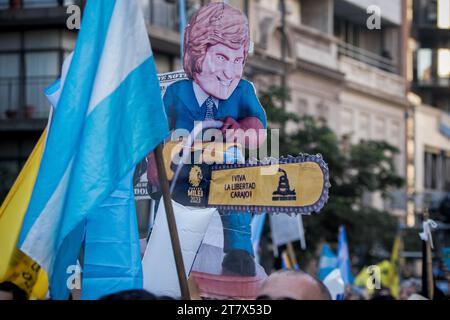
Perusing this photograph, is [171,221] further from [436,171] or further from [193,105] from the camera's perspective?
[436,171]

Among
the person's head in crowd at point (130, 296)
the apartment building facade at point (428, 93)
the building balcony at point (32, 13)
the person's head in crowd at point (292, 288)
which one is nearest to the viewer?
the person's head in crowd at point (130, 296)

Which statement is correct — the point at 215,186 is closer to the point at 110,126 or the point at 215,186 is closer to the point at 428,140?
the point at 110,126

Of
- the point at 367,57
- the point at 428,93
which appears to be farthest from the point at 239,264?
the point at 428,93

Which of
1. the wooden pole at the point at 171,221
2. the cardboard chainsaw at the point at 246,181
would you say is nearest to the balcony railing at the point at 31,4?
the cardboard chainsaw at the point at 246,181

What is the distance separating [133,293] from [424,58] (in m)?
51.8

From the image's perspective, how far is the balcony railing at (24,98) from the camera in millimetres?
33719

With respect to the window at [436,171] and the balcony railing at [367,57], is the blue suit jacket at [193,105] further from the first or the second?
the window at [436,171]

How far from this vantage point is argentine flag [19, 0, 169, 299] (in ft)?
21.4

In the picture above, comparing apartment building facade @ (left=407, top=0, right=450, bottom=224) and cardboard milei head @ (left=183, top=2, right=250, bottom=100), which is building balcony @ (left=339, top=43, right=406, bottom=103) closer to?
apartment building facade @ (left=407, top=0, right=450, bottom=224)

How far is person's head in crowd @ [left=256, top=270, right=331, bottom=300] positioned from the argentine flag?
1.27 meters

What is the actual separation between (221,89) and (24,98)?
2603 centimetres

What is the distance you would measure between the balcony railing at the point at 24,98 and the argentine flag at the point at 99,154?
88.0ft

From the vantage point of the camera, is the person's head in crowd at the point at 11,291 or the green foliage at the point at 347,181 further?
the green foliage at the point at 347,181

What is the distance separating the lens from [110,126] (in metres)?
6.78
